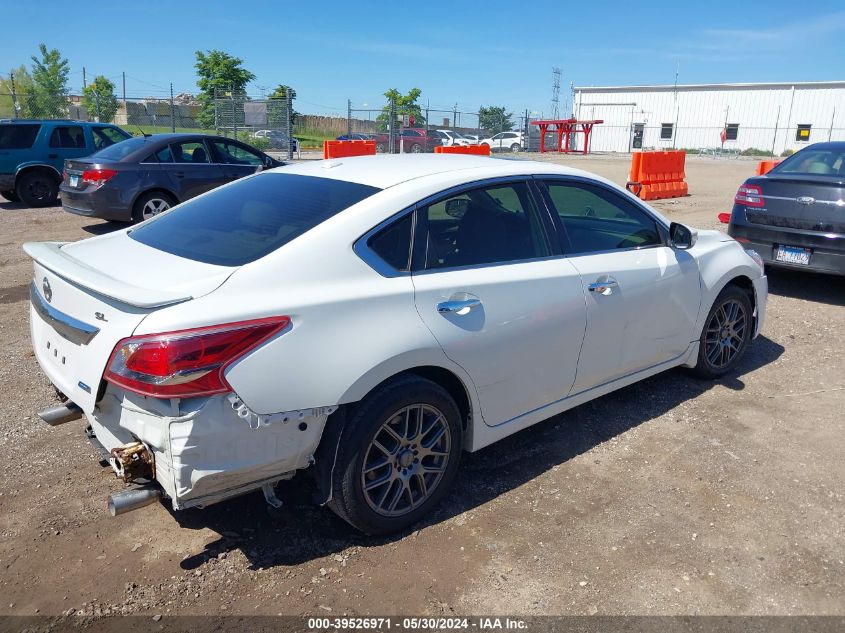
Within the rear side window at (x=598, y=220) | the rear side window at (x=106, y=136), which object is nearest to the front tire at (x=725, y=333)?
the rear side window at (x=598, y=220)

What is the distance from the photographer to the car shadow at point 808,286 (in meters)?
7.53

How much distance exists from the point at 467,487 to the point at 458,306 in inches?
42.8

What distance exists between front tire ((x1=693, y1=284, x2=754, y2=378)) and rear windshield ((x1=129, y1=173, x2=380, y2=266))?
113 inches

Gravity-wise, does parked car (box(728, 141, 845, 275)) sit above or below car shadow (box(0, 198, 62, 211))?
above

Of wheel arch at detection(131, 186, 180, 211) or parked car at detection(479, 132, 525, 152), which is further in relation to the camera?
parked car at detection(479, 132, 525, 152)

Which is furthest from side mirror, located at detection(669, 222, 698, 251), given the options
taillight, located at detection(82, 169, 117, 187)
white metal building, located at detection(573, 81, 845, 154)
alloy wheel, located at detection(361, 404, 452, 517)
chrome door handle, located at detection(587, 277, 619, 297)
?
white metal building, located at detection(573, 81, 845, 154)

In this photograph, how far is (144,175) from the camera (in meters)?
10.5

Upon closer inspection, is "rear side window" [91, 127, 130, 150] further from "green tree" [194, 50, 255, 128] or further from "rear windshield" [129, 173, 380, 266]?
"green tree" [194, 50, 255, 128]

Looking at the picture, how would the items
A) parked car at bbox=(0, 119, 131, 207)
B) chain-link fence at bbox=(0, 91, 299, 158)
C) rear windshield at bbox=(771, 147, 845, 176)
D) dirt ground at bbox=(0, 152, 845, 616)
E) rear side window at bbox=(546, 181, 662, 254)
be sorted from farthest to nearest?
chain-link fence at bbox=(0, 91, 299, 158)
parked car at bbox=(0, 119, 131, 207)
rear windshield at bbox=(771, 147, 845, 176)
rear side window at bbox=(546, 181, 662, 254)
dirt ground at bbox=(0, 152, 845, 616)

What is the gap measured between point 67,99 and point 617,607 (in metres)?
30.5

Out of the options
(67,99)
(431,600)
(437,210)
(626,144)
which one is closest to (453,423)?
(431,600)

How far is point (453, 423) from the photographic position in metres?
3.24

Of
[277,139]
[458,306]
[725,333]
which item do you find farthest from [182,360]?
[277,139]

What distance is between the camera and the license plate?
22.9ft
